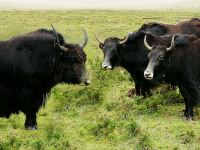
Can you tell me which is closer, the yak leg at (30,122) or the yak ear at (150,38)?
Answer: the yak leg at (30,122)

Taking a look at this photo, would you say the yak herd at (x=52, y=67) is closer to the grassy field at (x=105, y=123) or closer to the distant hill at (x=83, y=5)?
the grassy field at (x=105, y=123)

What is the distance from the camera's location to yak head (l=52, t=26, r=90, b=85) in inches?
312

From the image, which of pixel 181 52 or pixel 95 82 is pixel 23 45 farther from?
pixel 95 82

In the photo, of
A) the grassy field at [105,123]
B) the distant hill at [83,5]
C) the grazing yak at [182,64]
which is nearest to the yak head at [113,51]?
the grassy field at [105,123]

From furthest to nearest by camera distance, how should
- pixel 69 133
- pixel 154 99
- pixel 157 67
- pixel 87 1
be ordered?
1. pixel 87 1
2. pixel 154 99
3. pixel 157 67
4. pixel 69 133

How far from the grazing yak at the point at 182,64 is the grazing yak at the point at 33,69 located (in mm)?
1459

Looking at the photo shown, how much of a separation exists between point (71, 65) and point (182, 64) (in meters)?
2.10

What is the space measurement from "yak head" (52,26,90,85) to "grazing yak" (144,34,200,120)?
133 centimetres

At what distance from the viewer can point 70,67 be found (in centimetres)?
796

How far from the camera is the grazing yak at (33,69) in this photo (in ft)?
25.2

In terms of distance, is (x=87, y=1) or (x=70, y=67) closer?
(x=70, y=67)

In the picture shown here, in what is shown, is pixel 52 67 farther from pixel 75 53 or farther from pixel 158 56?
pixel 158 56

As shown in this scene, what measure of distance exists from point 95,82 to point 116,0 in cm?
9172

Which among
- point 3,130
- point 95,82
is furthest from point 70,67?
point 95,82
